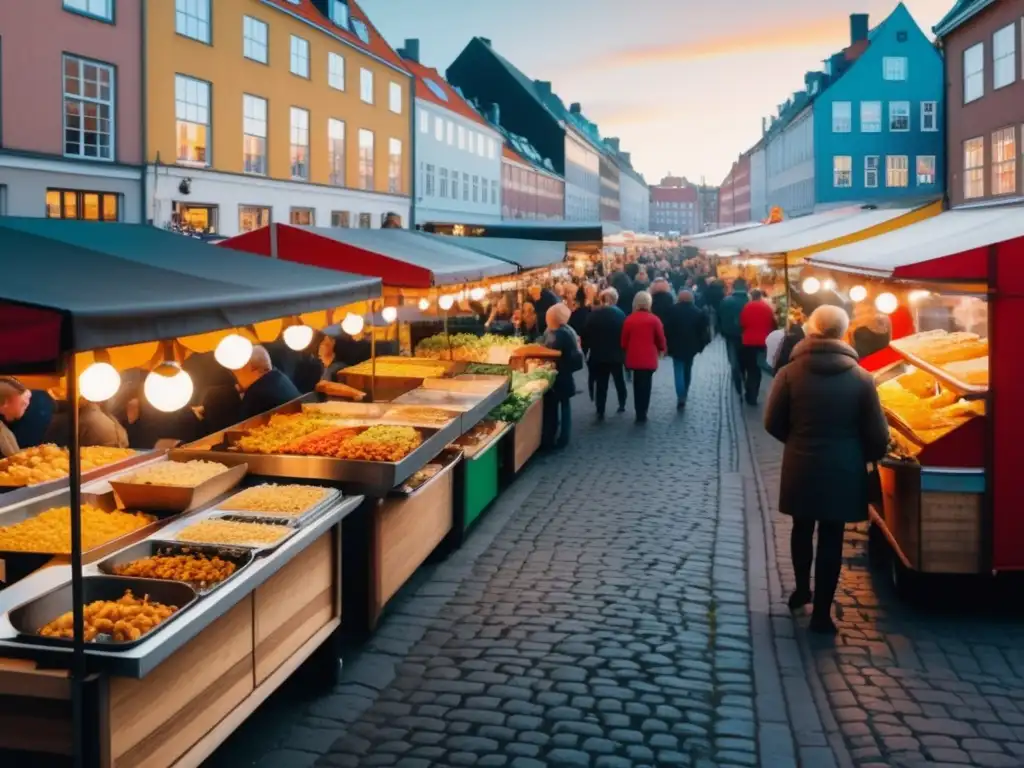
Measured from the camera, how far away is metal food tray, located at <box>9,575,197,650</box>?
14.1 feet

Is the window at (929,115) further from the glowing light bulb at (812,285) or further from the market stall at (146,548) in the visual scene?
the market stall at (146,548)

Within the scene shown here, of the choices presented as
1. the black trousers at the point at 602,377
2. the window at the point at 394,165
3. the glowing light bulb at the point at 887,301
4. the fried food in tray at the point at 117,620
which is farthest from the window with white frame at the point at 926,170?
the fried food in tray at the point at 117,620

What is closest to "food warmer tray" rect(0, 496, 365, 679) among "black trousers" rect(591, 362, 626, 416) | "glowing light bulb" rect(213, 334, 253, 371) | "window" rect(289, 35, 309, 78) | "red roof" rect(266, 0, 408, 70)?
"glowing light bulb" rect(213, 334, 253, 371)

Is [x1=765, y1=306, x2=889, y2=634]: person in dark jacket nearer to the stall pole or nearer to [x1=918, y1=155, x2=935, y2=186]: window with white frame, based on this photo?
the stall pole

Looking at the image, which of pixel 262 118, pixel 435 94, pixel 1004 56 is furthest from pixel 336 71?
pixel 1004 56

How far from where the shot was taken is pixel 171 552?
5.59m

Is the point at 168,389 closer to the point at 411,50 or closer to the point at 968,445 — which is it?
the point at 968,445

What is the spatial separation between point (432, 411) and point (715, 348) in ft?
67.2

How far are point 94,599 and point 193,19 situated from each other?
960 inches

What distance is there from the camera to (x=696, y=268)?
147 feet

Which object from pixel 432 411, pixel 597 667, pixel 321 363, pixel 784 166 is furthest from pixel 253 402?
pixel 784 166

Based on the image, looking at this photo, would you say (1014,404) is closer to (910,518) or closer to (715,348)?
(910,518)

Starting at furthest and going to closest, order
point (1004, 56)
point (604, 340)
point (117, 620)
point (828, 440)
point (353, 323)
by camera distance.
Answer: point (1004, 56), point (604, 340), point (353, 323), point (828, 440), point (117, 620)

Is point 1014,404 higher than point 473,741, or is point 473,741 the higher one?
point 1014,404
